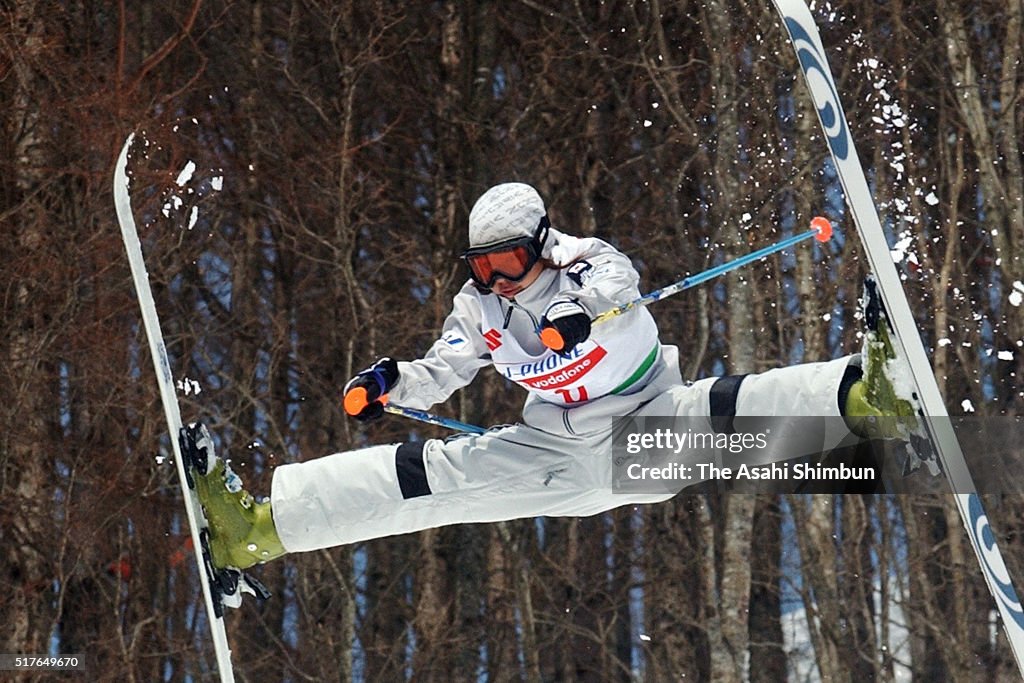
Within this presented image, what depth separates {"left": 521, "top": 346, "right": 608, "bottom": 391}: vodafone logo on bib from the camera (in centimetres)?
467

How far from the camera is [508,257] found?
15.2 ft

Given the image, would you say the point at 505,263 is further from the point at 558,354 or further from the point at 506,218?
the point at 558,354

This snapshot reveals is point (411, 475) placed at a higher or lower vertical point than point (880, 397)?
lower

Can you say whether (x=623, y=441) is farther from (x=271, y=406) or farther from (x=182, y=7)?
(x=182, y=7)

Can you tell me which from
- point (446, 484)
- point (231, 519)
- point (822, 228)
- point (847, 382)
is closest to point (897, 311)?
point (847, 382)

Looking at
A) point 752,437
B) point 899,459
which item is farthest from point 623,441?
point 899,459

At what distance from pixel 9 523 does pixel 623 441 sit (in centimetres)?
479

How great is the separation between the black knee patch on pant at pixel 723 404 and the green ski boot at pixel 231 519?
4.42 ft

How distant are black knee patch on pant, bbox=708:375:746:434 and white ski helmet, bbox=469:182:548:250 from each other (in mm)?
655

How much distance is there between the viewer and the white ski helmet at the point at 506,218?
15.1 ft

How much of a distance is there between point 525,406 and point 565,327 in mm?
611

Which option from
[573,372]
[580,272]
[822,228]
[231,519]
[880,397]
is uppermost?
[822,228]

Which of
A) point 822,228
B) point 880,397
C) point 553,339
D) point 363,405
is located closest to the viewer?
point 553,339

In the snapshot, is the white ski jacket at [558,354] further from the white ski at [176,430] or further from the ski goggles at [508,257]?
the white ski at [176,430]
